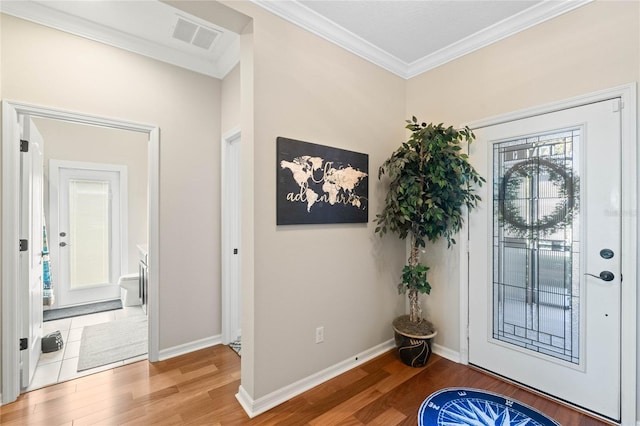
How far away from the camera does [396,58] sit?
271 cm

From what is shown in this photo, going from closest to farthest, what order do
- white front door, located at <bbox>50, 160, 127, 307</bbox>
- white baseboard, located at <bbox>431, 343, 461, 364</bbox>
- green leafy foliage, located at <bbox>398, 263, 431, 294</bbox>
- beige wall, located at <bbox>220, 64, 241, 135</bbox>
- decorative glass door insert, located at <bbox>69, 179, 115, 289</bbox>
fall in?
1. green leafy foliage, located at <bbox>398, 263, 431, 294</bbox>
2. white baseboard, located at <bbox>431, 343, 461, 364</bbox>
3. beige wall, located at <bbox>220, 64, 241, 135</bbox>
4. white front door, located at <bbox>50, 160, 127, 307</bbox>
5. decorative glass door insert, located at <bbox>69, 179, 115, 289</bbox>

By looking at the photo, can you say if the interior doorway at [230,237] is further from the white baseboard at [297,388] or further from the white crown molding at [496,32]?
the white crown molding at [496,32]

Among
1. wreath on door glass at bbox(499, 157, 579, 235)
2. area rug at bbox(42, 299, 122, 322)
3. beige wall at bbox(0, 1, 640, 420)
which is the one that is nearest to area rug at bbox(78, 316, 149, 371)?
beige wall at bbox(0, 1, 640, 420)

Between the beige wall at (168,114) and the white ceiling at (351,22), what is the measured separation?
116 millimetres

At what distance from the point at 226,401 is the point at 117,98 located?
261 centimetres

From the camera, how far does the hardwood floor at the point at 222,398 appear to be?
1.83 meters

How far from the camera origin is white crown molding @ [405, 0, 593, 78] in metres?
1.97

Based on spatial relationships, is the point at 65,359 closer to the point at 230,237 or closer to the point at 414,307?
the point at 230,237

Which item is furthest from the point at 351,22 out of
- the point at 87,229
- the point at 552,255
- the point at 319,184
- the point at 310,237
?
the point at 87,229

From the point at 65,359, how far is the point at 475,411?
11.3 ft

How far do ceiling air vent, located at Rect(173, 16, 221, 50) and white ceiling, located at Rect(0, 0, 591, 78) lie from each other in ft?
0.11

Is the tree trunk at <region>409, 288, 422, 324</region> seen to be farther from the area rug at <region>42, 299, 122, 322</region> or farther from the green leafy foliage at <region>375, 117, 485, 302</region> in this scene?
the area rug at <region>42, 299, 122, 322</region>

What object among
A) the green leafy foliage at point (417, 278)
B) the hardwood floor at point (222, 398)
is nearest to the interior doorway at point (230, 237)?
the hardwood floor at point (222, 398)

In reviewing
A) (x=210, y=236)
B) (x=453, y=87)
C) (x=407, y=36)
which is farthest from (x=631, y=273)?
(x=210, y=236)
